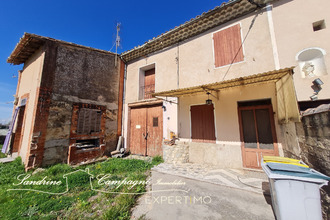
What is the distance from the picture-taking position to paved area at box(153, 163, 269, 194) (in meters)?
3.88

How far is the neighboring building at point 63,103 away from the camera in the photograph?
233 inches

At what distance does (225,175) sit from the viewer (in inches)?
185

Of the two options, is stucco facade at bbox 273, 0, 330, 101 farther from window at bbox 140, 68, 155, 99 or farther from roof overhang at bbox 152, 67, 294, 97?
window at bbox 140, 68, 155, 99

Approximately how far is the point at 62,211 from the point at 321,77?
8371 mm

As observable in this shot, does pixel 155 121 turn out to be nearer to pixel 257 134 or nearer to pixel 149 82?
pixel 149 82

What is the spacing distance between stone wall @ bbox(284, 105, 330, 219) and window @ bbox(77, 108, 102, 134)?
8.63 meters

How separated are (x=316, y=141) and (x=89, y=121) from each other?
877 centimetres

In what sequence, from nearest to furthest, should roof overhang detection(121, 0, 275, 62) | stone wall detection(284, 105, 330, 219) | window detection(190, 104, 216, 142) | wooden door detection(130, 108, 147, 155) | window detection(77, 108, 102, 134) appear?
stone wall detection(284, 105, 330, 219), roof overhang detection(121, 0, 275, 62), window detection(190, 104, 216, 142), window detection(77, 108, 102, 134), wooden door detection(130, 108, 147, 155)

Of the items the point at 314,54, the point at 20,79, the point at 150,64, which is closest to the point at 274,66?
the point at 314,54

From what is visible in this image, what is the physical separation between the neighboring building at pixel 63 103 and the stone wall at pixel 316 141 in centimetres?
850

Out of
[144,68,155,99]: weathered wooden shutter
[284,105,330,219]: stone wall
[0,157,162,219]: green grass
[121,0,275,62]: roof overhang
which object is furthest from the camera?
[144,68,155,99]: weathered wooden shutter

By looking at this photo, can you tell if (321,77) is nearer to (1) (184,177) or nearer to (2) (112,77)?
(1) (184,177)

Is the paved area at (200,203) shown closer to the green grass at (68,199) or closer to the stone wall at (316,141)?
the green grass at (68,199)

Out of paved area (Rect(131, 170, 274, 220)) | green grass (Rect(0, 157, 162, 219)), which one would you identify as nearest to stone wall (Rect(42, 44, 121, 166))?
green grass (Rect(0, 157, 162, 219))
